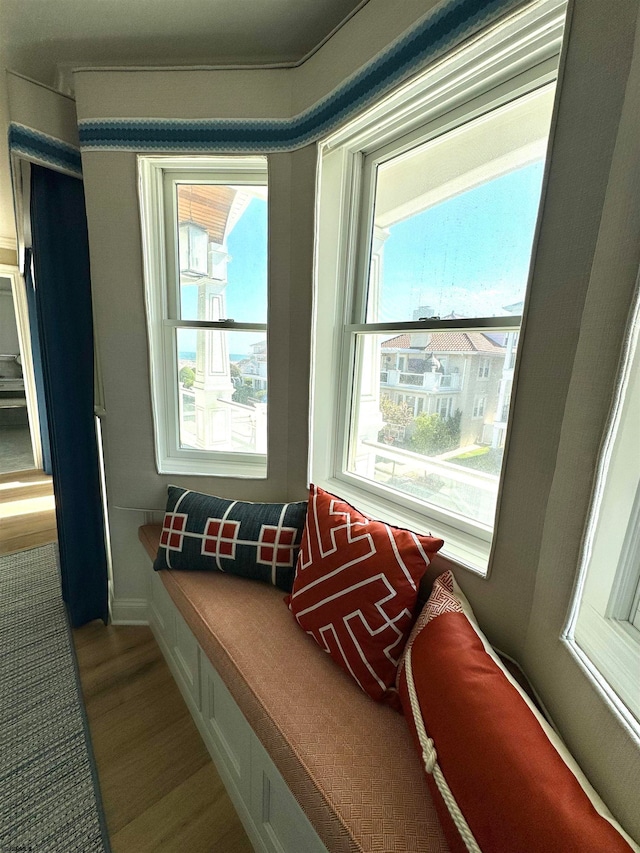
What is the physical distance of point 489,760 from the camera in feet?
1.91

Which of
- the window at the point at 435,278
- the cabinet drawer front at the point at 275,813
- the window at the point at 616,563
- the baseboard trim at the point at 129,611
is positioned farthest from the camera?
the baseboard trim at the point at 129,611

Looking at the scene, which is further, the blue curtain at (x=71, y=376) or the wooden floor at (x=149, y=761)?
the blue curtain at (x=71, y=376)

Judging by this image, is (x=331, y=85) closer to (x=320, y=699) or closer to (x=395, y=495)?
(x=395, y=495)

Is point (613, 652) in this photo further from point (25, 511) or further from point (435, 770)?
point (25, 511)

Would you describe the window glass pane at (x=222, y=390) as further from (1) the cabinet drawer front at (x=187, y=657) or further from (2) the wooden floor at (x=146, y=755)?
(2) the wooden floor at (x=146, y=755)

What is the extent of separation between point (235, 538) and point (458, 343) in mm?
1043

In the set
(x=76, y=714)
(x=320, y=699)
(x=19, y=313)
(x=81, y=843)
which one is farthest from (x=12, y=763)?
(x=19, y=313)

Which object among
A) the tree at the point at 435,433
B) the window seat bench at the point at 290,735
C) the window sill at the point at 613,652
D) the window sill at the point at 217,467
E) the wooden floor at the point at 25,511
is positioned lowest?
the wooden floor at the point at 25,511

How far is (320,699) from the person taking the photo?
0.91m

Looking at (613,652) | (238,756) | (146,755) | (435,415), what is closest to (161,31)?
(435,415)

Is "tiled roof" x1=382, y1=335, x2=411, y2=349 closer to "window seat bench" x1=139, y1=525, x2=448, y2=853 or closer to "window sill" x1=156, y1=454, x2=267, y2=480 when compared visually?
"window sill" x1=156, y1=454, x2=267, y2=480

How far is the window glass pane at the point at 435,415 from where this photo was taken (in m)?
1.10

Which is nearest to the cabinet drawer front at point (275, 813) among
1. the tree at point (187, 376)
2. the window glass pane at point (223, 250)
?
the tree at point (187, 376)

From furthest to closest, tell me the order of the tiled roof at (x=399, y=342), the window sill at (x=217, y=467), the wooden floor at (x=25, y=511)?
the wooden floor at (x=25, y=511)
the window sill at (x=217, y=467)
the tiled roof at (x=399, y=342)
